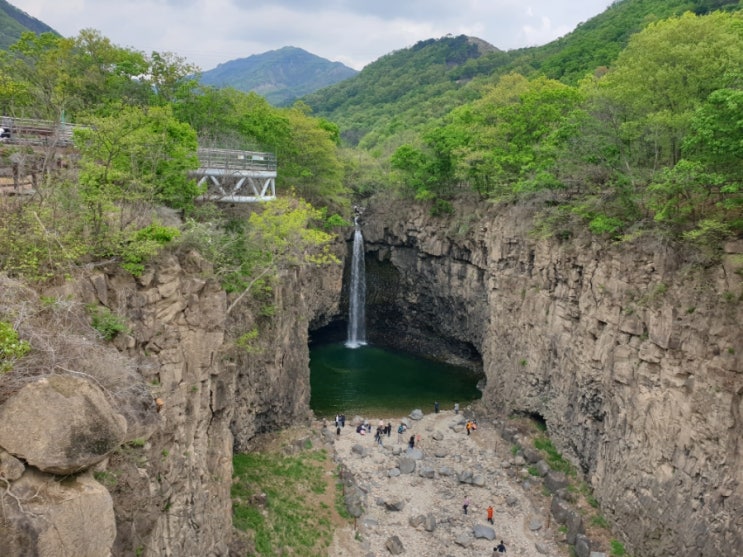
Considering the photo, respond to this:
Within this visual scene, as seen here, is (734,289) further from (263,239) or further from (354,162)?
(354,162)

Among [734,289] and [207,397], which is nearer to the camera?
[207,397]

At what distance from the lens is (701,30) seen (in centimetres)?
2073

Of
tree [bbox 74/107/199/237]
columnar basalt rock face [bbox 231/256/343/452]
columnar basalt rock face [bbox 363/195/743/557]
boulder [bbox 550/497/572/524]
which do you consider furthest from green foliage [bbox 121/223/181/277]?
boulder [bbox 550/497/572/524]

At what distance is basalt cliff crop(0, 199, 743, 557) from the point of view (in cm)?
779

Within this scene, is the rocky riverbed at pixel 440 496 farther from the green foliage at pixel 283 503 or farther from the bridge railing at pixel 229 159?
the bridge railing at pixel 229 159

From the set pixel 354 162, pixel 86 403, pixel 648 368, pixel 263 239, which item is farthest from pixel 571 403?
pixel 354 162

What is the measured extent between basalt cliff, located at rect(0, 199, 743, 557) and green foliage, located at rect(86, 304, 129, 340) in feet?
0.83

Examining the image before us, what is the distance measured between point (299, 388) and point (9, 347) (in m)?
21.2

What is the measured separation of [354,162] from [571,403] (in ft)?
100

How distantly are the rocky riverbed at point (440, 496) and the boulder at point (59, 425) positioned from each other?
47.1ft

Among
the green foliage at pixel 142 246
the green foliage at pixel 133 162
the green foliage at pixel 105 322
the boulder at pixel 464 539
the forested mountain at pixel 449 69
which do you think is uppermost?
the forested mountain at pixel 449 69

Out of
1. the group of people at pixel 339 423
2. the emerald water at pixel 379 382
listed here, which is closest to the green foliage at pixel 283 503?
the group of people at pixel 339 423

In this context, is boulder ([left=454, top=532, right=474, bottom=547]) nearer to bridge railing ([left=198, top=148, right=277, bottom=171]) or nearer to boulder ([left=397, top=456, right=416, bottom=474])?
boulder ([left=397, top=456, right=416, bottom=474])

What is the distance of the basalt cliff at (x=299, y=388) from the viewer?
779 cm
